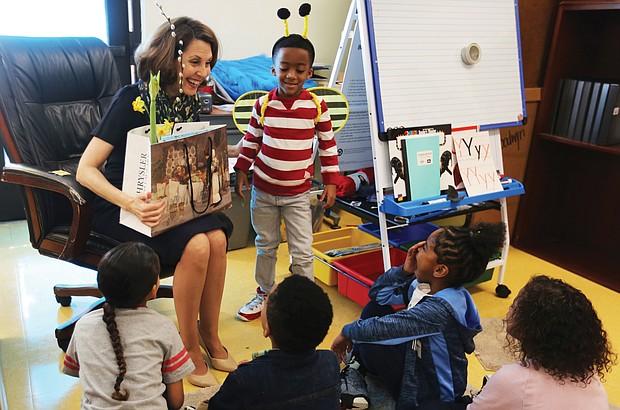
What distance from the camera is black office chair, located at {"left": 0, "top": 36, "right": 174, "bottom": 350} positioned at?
5.96ft

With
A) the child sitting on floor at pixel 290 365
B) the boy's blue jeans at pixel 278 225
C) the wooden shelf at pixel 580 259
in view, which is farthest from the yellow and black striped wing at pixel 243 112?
the wooden shelf at pixel 580 259

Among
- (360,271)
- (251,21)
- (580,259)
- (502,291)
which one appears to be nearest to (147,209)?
(360,271)

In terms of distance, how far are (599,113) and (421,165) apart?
1.10 m

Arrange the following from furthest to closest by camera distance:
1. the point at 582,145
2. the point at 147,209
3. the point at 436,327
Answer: the point at 582,145
the point at 147,209
the point at 436,327

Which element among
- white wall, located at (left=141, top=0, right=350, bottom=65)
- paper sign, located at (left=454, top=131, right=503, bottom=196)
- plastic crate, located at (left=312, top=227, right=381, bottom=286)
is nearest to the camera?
paper sign, located at (left=454, top=131, right=503, bottom=196)

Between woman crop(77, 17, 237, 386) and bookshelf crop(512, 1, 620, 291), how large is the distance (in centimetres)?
187

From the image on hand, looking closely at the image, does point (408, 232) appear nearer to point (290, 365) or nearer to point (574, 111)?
point (574, 111)

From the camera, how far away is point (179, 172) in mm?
1709

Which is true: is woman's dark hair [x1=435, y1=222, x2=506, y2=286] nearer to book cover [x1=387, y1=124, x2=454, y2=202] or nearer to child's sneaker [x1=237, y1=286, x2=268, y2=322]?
book cover [x1=387, y1=124, x2=454, y2=202]

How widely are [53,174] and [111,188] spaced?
20cm

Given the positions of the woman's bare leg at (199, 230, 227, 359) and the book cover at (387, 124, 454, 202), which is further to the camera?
the book cover at (387, 124, 454, 202)

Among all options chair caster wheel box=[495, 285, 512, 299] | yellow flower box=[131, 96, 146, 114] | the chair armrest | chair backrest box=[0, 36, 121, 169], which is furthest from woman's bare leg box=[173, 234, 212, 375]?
chair caster wheel box=[495, 285, 512, 299]

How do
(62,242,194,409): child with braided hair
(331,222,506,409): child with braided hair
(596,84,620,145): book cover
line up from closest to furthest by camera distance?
(62,242,194,409): child with braided hair → (331,222,506,409): child with braided hair → (596,84,620,145): book cover

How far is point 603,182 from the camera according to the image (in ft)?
10.3
